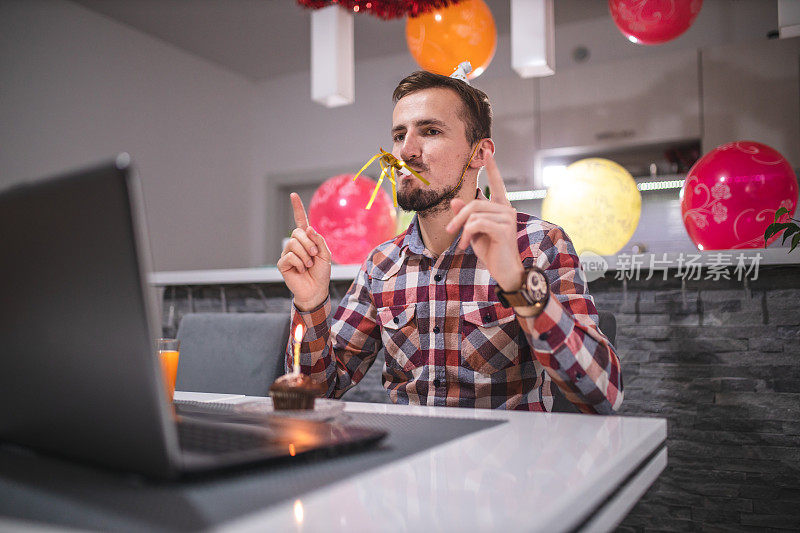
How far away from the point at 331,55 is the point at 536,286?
1987mm

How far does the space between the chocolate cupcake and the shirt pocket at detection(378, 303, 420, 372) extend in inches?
18.3

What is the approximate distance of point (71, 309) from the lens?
1.48ft

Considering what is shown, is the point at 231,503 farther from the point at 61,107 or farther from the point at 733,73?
the point at 61,107

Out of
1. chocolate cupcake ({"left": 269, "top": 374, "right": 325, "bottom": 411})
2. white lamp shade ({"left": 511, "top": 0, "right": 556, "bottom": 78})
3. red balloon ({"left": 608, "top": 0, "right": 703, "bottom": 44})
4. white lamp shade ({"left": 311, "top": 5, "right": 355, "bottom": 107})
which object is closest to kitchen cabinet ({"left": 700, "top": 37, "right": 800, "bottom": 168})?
red balloon ({"left": 608, "top": 0, "right": 703, "bottom": 44})

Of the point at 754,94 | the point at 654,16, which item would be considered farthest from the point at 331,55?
the point at 754,94

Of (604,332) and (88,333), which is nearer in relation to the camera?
(88,333)

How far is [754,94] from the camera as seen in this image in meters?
3.33

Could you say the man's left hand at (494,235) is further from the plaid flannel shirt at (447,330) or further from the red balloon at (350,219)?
the red balloon at (350,219)

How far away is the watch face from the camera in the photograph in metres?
0.92

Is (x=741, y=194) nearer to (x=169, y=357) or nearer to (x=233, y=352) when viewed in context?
(x=233, y=352)

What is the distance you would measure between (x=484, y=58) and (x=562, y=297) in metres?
1.44

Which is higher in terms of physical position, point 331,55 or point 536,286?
point 331,55

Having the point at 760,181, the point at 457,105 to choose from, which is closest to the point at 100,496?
the point at 457,105

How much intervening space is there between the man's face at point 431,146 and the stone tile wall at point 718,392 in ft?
2.14
